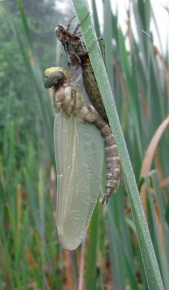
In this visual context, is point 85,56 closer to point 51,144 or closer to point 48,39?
point 51,144

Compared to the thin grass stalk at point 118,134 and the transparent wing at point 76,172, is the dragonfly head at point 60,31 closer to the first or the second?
the transparent wing at point 76,172

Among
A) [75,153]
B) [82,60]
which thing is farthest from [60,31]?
[75,153]

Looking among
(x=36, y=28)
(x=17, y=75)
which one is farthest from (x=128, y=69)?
(x=17, y=75)

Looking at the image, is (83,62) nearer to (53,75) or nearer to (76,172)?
(53,75)

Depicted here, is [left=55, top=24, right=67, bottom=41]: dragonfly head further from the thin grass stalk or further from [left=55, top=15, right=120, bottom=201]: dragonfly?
the thin grass stalk

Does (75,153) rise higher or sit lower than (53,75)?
lower

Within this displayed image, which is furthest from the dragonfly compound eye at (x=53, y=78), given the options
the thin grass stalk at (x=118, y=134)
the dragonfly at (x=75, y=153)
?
the thin grass stalk at (x=118, y=134)
